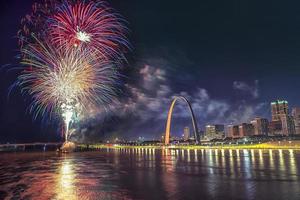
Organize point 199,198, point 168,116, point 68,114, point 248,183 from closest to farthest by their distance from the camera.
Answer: point 199,198 → point 248,183 → point 68,114 → point 168,116

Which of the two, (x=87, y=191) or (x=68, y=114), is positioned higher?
(x=68, y=114)

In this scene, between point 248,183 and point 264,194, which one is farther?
point 248,183

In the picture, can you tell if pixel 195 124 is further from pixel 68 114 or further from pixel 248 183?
pixel 248 183

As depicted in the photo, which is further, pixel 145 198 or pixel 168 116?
pixel 168 116

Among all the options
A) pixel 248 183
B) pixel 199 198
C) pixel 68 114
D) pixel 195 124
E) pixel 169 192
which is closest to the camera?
pixel 199 198

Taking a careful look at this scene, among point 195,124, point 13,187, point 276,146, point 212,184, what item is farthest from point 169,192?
point 195,124

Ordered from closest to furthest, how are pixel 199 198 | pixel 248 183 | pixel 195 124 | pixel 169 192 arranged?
pixel 199 198
pixel 169 192
pixel 248 183
pixel 195 124

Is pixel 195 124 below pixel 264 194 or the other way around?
the other way around

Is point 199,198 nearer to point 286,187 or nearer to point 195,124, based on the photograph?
point 286,187

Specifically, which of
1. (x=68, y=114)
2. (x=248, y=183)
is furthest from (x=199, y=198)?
(x=68, y=114)
